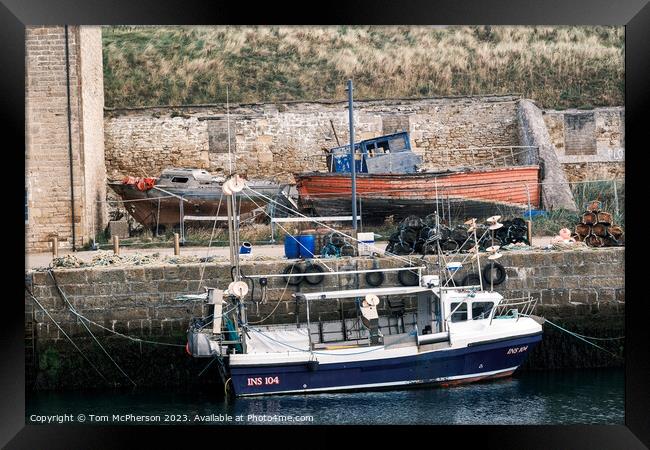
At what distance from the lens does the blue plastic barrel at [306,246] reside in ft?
54.7

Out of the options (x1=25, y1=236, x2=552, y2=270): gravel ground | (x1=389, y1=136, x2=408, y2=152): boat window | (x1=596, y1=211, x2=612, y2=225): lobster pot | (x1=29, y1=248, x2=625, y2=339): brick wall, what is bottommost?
(x1=29, y1=248, x2=625, y2=339): brick wall

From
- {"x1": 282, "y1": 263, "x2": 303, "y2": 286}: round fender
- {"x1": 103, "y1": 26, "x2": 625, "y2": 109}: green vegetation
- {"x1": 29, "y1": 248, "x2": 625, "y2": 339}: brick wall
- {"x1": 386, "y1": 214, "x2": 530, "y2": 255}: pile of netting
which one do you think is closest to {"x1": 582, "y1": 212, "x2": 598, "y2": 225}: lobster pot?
{"x1": 29, "y1": 248, "x2": 625, "y2": 339}: brick wall

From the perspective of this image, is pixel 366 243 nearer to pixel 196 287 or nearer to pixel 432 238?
pixel 432 238

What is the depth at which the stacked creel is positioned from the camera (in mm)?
16547

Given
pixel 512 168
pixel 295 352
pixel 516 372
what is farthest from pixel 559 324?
pixel 295 352

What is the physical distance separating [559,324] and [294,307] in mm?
4057

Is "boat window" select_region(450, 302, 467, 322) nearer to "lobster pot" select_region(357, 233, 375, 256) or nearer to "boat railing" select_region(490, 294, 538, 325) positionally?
"boat railing" select_region(490, 294, 538, 325)

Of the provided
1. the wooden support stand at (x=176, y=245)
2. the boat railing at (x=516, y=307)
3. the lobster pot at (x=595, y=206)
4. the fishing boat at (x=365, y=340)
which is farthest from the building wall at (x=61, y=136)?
the lobster pot at (x=595, y=206)

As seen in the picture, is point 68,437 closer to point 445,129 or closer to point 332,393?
point 332,393

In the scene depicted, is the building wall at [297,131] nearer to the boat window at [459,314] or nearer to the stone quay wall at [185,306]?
the stone quay wall at [185,306]

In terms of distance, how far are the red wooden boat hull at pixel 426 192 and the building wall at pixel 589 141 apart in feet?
2.34

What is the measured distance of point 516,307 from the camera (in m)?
16.9

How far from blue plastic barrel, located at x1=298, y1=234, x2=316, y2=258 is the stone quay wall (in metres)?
0.29
